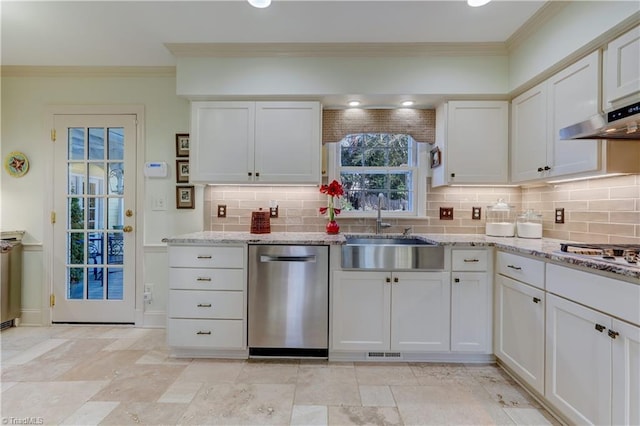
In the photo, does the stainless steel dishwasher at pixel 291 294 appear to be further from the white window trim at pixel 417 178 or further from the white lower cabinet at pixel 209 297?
the white window trim at pixel 417 178

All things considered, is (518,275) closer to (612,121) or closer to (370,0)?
(612,121)

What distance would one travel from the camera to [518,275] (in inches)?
76.6

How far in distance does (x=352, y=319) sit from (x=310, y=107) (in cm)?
174

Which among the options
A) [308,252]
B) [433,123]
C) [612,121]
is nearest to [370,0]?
[433,123]

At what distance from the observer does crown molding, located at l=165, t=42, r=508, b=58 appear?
8.03 ft

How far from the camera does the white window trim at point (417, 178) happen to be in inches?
115

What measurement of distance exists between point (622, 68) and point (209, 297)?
2.86m

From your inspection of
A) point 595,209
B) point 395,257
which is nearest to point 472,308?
point 395,257

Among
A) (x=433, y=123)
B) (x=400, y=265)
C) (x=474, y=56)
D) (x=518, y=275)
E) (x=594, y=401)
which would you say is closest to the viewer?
(x=594, y=401)

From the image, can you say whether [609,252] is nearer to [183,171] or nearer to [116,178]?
[183,171]

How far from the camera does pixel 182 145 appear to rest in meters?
2.98

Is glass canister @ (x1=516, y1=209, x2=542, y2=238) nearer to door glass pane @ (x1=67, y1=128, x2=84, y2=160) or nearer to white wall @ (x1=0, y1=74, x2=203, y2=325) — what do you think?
white wall @ (x1=0, y1=74, x2=203, y2=325)

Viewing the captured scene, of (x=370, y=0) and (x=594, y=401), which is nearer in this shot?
(x=594, y=401)

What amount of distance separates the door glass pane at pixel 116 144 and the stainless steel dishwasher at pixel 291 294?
6.04 feet
